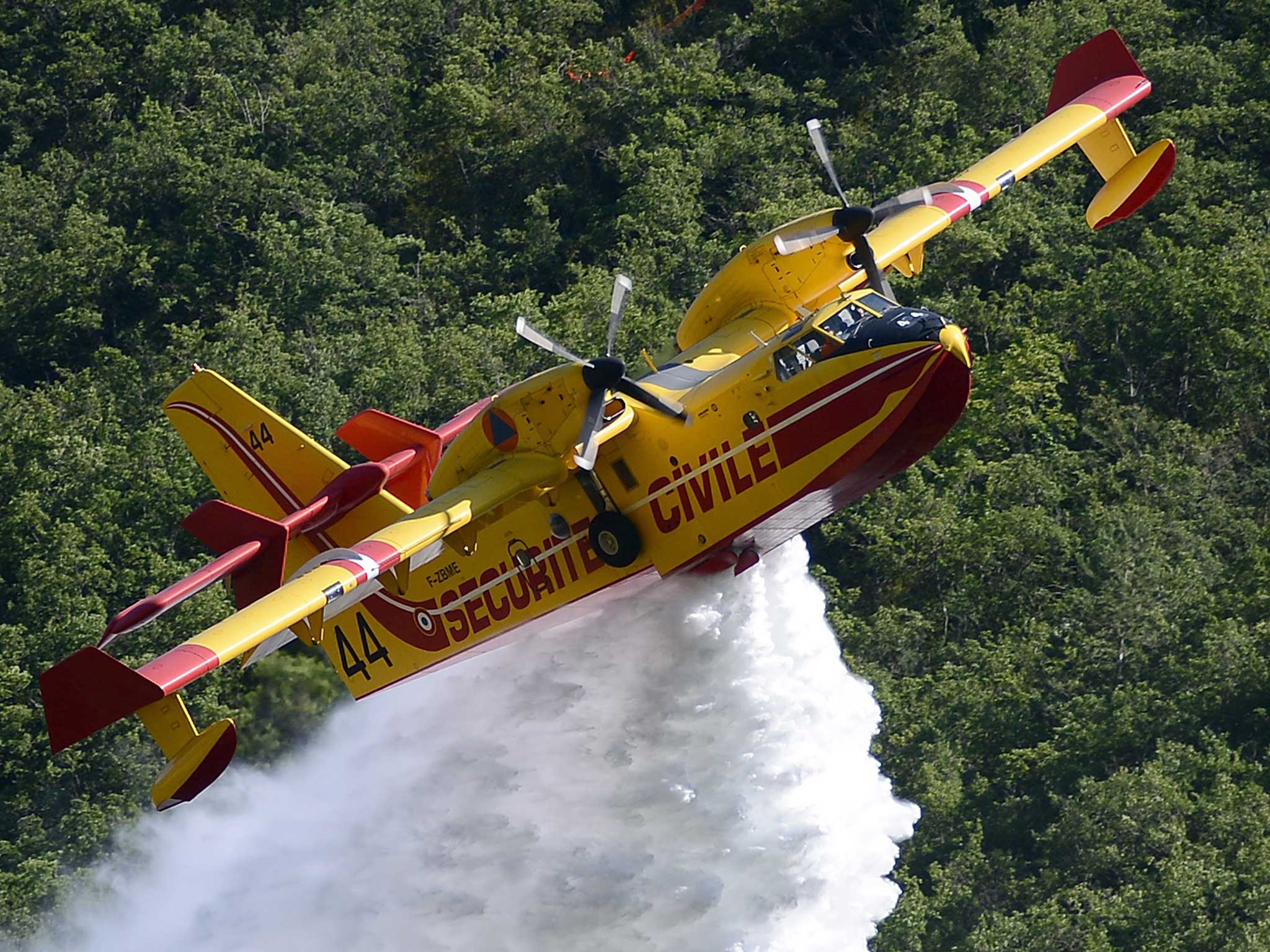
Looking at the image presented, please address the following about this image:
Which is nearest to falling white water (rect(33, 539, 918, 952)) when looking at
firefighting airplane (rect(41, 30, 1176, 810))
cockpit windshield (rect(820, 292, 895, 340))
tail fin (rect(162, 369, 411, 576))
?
firefighting airplane (rect(41, 30, 1176, 810))

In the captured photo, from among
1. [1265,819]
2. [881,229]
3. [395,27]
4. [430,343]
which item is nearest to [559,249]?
[430,343]

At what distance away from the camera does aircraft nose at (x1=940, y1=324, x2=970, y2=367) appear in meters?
25.7

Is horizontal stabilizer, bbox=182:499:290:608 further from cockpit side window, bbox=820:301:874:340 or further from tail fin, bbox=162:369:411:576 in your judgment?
cockpit side window, bbox=820:301:874:340

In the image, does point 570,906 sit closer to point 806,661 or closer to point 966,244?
point 806,661

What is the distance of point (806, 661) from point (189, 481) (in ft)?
78.1

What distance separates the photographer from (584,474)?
28.0 meters

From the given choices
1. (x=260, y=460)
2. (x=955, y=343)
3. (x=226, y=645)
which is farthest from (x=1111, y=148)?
(x=226, y=645)

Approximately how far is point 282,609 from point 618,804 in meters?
6.23

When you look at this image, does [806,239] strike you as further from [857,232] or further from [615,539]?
[615,539]

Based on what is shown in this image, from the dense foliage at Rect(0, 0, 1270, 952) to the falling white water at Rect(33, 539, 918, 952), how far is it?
9866mm

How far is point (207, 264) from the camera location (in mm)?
59750

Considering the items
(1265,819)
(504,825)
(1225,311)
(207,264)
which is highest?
(207,264)

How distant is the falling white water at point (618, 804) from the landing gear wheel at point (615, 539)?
1170 millimetres

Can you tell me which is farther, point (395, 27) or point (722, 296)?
point (395, 27)
